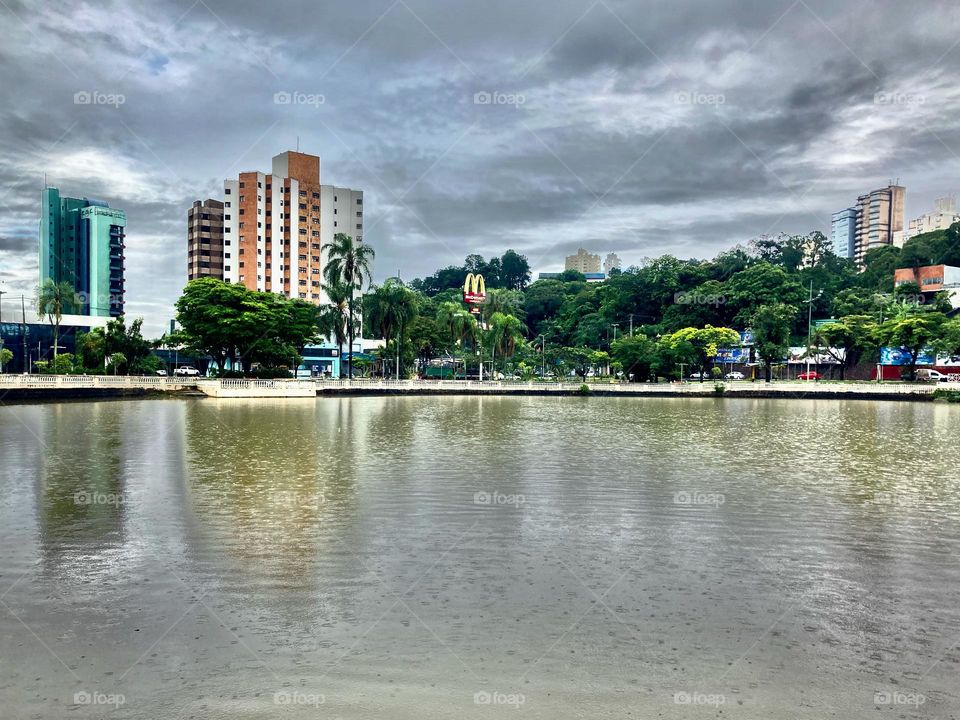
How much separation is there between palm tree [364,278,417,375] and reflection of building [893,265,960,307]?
218 ft

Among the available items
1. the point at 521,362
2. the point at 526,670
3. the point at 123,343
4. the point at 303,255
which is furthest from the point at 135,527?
the point at 303,255

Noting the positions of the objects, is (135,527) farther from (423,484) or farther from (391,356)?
(391,356)

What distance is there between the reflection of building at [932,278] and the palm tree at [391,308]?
218ft

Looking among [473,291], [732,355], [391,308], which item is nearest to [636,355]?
[732,355]

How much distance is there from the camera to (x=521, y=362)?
78.7 metres

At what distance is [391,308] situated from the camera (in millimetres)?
63406

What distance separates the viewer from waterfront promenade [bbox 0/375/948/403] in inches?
1718

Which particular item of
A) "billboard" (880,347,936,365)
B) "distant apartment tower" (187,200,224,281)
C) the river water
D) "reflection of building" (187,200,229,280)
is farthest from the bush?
"distant apartment tower" (187,200,224,281)

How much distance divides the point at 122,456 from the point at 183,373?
54033 mm

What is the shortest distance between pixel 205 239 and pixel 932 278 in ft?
343

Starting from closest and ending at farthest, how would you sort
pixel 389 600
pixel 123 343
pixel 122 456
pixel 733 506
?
pixel 389 600 < pixel 733 506 < pixel 122 456 < pixel 123 343

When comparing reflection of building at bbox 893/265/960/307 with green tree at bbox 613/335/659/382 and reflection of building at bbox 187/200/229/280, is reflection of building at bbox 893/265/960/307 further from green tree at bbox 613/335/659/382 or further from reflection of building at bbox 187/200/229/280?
reflection of building at bbox 187/200/229/280

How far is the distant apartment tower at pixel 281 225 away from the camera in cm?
10531

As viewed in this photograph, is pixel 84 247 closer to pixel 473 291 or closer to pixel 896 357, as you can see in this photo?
pixel 473 291
